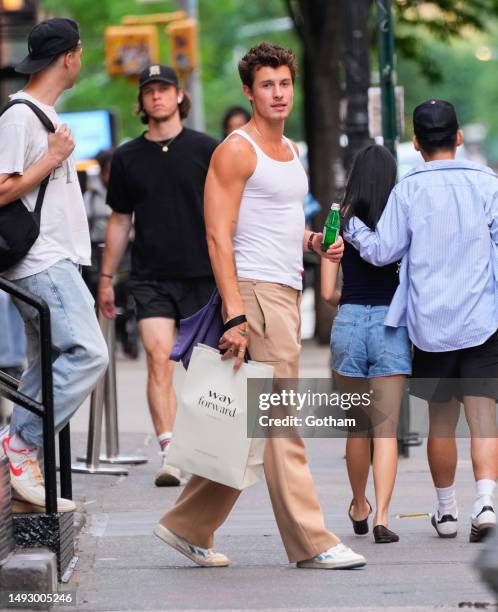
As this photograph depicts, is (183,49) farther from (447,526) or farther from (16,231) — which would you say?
(16,231)

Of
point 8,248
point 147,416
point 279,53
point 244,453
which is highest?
point 279,53

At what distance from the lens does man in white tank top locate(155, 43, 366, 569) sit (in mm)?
5984

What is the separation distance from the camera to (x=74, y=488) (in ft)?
27.6

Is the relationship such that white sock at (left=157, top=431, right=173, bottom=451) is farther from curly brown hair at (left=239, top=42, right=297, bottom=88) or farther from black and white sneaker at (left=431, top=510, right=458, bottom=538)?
curly brown hair at (left=239, top=42, right=297, bottom=88)

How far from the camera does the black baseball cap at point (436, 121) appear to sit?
Answer: 6.81 meters

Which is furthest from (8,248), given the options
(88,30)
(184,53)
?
(88,30)

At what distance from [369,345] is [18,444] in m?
1.68

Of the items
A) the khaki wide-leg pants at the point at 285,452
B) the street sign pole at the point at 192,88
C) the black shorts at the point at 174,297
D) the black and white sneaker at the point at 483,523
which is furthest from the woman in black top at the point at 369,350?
the street sign pole at the point at 192,88

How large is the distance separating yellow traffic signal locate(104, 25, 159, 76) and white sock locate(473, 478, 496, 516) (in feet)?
56.0

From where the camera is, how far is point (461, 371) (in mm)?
6711

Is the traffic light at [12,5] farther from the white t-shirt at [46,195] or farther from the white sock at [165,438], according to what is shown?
the white t-shirt at [46,195]

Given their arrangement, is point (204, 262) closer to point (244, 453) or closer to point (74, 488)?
point (74, 488)

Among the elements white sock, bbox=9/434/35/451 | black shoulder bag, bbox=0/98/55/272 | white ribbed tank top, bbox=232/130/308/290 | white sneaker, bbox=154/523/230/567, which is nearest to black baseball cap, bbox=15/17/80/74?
black shoulder bag, bbox=0/98/55/272

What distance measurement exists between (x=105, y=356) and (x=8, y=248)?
1.86ft
